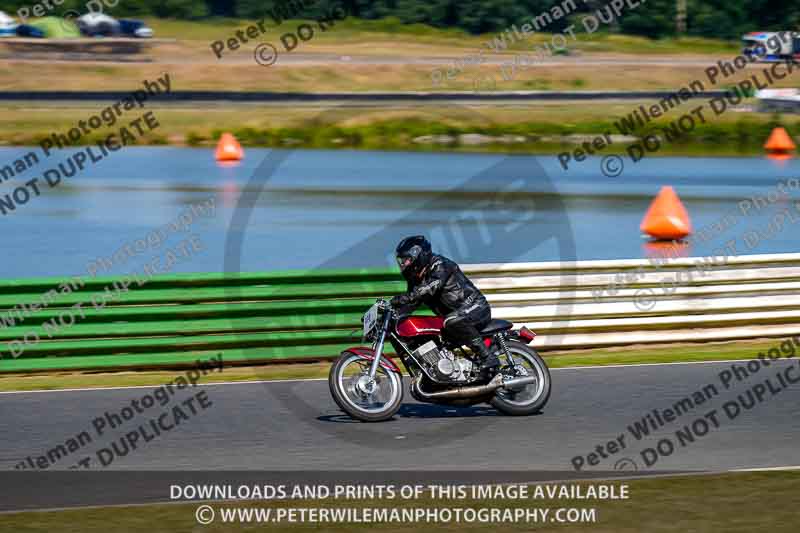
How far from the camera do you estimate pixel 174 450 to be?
873 cm

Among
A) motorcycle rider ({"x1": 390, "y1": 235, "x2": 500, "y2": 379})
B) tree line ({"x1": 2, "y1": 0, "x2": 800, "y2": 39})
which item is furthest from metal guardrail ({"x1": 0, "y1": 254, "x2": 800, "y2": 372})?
tree line ({"x1": 2, "y1": 0, "x2": 800, "y2": 39})

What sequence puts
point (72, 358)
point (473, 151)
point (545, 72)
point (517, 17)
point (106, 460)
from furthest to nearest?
point (517, 17), point (545, 72), point (473, 151), point (72, 358), point (106, 460)

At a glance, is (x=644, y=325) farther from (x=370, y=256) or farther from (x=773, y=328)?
(x=370, y=256)

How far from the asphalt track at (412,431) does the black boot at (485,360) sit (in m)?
0.37

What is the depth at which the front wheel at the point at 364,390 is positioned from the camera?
372 inches

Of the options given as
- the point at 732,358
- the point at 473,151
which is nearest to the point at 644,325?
the point at 732,358

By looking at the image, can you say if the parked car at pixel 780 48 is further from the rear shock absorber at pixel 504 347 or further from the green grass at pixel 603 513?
the green grass at pixel 603 513

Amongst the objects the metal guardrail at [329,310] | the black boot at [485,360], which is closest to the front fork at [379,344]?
the black boot at [485,360]

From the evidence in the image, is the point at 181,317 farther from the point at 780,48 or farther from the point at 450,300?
the point at 780,48

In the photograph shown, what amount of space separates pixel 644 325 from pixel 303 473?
20.3 feet

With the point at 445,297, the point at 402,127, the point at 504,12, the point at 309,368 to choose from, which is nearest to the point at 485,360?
the point at 445,297

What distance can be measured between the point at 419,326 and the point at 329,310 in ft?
9.93

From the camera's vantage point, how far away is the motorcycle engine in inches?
379

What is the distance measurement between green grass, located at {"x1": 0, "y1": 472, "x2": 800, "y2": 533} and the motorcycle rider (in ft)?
6.94
